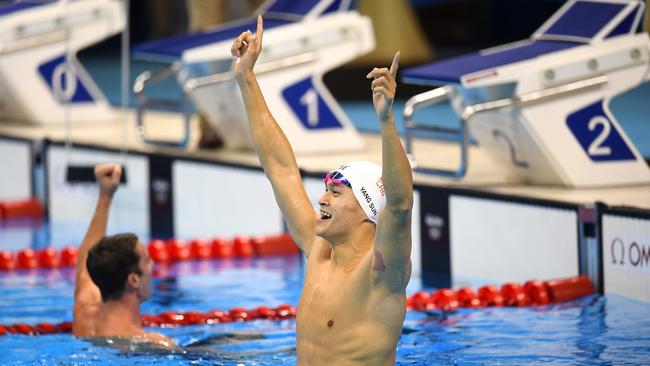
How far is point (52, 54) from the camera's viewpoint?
36.1 feet

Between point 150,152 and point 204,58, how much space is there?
864 millimetres

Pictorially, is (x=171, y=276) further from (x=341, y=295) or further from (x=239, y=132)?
(x=341, y=295)

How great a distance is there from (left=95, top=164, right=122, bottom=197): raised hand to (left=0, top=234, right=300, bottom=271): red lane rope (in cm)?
238

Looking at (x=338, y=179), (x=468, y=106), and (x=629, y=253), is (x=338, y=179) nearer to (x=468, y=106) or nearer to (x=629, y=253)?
(x=629, y=253)

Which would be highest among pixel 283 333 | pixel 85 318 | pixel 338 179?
pixel 338 179

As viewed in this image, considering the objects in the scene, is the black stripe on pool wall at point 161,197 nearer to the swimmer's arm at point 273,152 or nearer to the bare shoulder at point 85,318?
the bare shoulder at point 85,318

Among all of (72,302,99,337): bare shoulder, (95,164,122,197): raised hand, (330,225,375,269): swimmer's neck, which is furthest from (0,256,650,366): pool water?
(330,225,375,269): swimmer's neck

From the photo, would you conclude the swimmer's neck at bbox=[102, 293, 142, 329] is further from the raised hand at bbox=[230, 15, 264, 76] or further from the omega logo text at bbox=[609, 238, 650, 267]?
the omega logo text at bbox=[609, 238, 650, 267]

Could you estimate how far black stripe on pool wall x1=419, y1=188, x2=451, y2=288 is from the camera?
759 centimetres

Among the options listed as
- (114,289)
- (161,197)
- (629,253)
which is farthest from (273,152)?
(161,197)

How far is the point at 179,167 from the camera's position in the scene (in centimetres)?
927

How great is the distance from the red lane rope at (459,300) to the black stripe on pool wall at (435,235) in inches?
30.9

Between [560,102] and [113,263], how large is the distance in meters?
3.11

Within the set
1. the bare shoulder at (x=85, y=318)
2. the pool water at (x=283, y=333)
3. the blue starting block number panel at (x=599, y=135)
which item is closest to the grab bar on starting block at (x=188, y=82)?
the pool water at (x=283, y=333)
